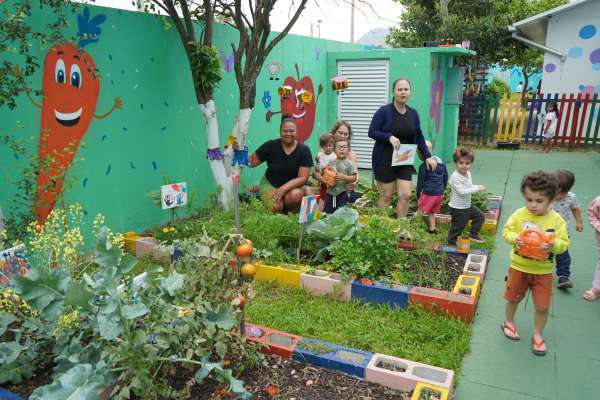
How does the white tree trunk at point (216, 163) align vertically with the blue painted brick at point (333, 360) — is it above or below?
above

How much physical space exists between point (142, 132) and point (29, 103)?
141 cm

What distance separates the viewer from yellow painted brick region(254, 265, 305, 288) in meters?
4.28

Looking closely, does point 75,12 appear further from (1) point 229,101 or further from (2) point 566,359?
(2) point 566,359

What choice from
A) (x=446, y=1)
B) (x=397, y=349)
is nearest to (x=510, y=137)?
(x=446, y=1)

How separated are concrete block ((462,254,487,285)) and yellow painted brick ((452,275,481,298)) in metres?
0.14

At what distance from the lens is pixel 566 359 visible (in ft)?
10.6

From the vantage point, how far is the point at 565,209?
423 centimetres

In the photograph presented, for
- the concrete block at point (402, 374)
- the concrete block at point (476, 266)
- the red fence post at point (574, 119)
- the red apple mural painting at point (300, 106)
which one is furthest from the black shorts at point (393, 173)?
the red fence post at point (574, 119)

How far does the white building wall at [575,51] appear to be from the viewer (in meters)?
13.5

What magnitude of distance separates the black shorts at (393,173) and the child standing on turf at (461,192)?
630 mm

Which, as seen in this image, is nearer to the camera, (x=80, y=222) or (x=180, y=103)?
(x=80, y=222)

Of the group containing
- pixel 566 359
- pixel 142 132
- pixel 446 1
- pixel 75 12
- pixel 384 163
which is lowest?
pixel 566 359

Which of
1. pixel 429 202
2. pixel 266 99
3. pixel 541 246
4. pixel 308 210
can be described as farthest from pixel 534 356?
pixel 266 99

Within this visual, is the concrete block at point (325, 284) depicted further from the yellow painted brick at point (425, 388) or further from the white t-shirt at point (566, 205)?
the white t-shirt at point (566, 205)
